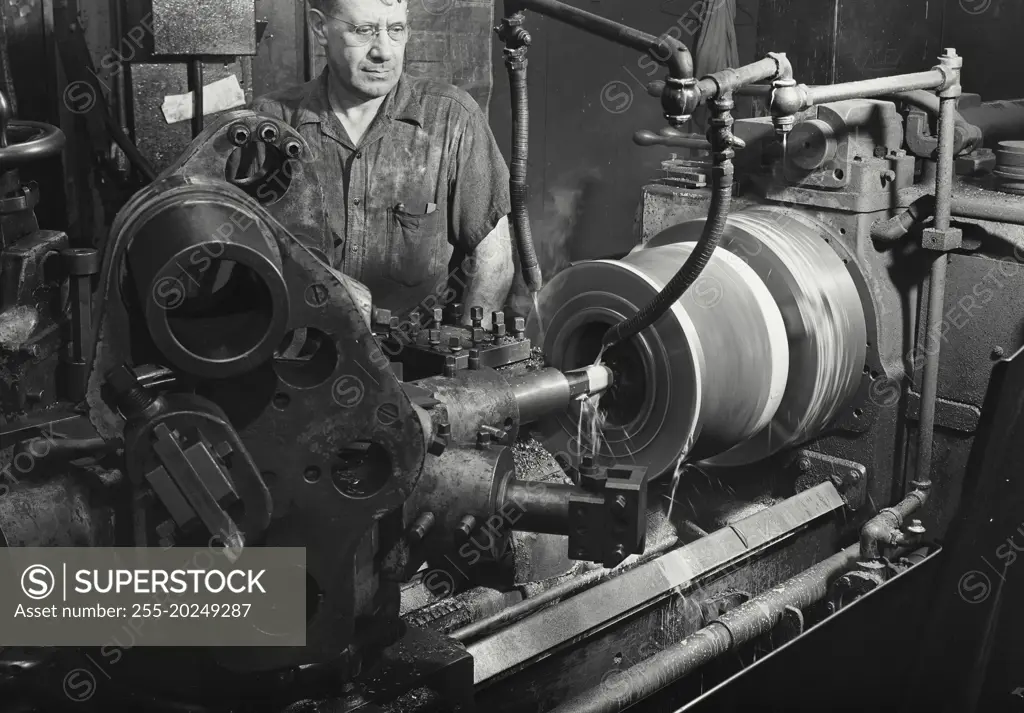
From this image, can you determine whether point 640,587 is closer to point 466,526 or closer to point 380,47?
point 466,526

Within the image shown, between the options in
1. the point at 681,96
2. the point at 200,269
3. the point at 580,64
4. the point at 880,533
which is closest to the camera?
the point at 200,269

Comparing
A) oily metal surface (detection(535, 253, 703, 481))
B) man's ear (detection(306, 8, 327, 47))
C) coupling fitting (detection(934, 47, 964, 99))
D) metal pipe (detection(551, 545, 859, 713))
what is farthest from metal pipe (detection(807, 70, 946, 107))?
man's ear (detection(306, 8, 327, 47))

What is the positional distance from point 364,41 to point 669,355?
0.97 metres

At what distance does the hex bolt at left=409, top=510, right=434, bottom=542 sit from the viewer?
1.22 meters

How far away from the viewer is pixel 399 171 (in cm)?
245

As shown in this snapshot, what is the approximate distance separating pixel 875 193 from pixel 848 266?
0.52 feet

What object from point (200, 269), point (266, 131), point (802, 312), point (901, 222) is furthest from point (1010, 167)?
point (200, 269)

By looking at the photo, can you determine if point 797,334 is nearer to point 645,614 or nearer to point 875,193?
point 875,193

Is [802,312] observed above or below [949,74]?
below

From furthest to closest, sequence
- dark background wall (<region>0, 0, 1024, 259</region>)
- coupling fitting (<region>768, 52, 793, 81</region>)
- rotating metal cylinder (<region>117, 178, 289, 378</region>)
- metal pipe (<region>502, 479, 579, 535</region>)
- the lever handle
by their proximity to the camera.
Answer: dark background wall (<region>0, 0, 1024, 259</region>), the lever handle, coupling fitting (<region>768, 52, 793, 81</region>), metal pipe (<region>502, 479, 579, 535</region>), rotating metal cylinder (<region>117, 178, 289, 378</region>)

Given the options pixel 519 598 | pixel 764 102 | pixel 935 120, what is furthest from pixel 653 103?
pixel 519 598

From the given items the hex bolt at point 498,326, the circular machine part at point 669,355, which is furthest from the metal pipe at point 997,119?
the hex bolt at point 498,326

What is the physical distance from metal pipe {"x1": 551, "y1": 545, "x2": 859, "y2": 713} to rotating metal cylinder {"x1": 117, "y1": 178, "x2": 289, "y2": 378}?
732 mm

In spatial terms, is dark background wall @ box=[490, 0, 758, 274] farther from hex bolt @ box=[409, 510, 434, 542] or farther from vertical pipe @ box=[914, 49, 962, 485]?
hex bolt @ box=[409, 510, 434, 542]
